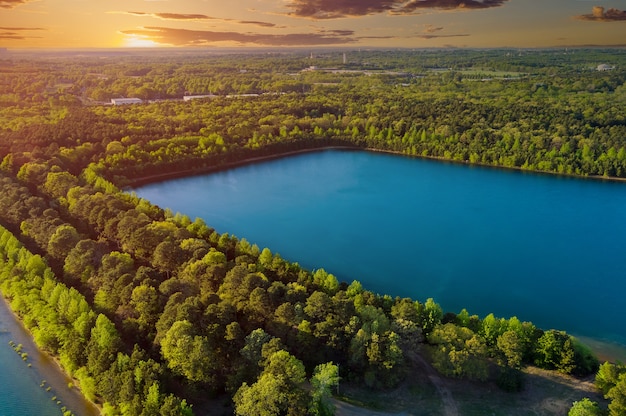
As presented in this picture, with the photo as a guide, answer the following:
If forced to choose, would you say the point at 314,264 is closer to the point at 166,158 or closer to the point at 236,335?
the point at 236,335

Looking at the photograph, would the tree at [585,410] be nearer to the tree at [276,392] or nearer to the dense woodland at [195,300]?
the dense woodland at [195,300]

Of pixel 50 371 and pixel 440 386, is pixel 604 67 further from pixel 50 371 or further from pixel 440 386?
pixel 50 371

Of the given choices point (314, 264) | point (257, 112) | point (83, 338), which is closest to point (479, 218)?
point (314, 264)

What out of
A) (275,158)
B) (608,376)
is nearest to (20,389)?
(608,376)

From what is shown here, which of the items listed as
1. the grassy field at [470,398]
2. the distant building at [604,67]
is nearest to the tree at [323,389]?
the grassy field at [470,398]

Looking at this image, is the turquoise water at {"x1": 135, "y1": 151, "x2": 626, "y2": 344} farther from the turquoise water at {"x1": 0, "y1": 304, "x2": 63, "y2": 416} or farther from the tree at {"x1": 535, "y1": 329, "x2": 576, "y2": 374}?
the turquoise water at {"x1": 0, "y1": 304, "x2": 63, "y2": 416}

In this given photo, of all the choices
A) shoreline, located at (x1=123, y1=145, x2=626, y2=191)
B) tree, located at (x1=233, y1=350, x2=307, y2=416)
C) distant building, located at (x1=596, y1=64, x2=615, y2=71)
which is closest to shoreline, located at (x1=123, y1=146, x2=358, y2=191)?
shoreline, located at (x1=123, y1=145, x2=626, y2=191)
